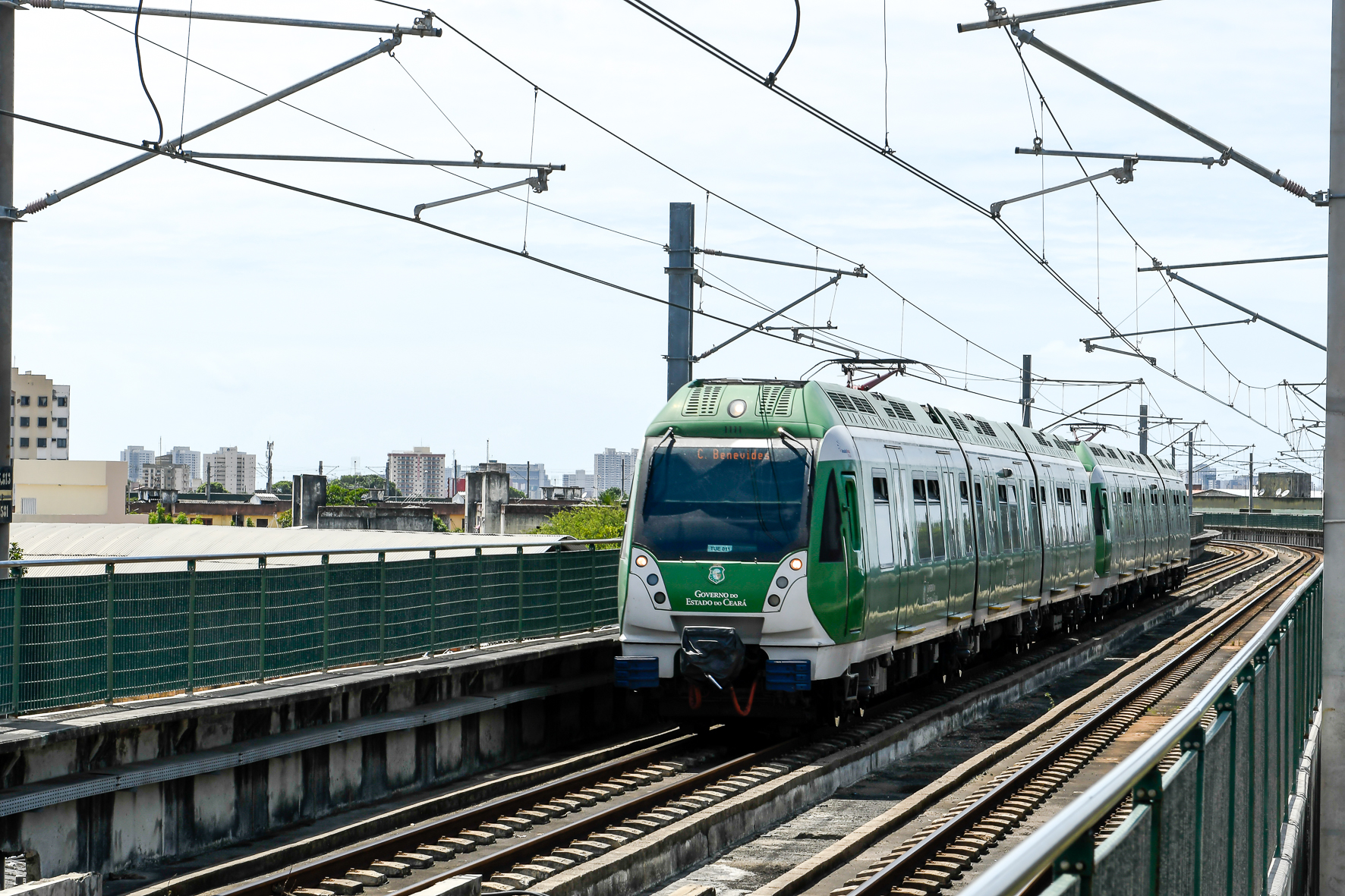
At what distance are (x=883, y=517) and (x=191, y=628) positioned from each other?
7.76 m

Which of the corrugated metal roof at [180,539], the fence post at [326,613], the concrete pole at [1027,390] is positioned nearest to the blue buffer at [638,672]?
the fence post at [326,613]

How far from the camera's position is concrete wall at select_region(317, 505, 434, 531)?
7262 cm

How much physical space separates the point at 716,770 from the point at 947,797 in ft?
7.03

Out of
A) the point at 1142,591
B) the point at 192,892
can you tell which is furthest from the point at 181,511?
the point at 192,892

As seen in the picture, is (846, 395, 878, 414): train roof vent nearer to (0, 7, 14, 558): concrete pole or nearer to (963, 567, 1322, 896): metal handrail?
(0, 7, 14, 558): concrete pole

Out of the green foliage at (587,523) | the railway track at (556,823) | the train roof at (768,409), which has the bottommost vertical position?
the railway track at (556,823)

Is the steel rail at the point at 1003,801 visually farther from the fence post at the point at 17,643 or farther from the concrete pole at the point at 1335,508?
the fence post at the point at 17,643

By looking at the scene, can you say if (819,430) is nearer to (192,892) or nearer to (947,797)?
(947,797)

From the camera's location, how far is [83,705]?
11195 millimetres

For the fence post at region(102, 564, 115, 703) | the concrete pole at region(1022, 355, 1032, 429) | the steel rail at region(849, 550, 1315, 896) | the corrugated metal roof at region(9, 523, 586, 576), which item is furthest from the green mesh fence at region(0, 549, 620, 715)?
the corrugated metal roof at region(9, 523, 586, 576)

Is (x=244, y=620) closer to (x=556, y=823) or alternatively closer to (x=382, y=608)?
(x=382, y=608)

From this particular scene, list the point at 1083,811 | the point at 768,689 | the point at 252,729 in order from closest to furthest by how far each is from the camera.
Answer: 1. the point at 1083,811
2. the point at 252,729
3. the point at 768,689

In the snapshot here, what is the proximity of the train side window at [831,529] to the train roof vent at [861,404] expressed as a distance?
1868mm

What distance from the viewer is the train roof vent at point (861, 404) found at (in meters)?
17.1
